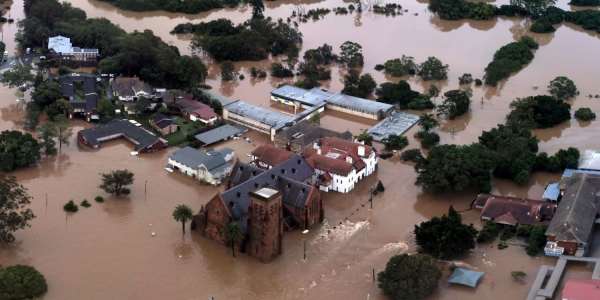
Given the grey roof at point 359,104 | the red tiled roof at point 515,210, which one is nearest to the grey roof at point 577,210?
the red tiled roof at point 515,210

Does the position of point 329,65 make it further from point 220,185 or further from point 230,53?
point 220,185

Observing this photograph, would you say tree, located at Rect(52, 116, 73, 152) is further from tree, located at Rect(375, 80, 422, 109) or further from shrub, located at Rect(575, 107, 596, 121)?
shrub, located at Rect(575, 107, 596, 121)

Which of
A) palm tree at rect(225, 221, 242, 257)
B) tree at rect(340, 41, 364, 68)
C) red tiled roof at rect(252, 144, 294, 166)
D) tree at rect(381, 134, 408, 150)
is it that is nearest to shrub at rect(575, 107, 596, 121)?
tree at rect(381, 134, 408, 150)

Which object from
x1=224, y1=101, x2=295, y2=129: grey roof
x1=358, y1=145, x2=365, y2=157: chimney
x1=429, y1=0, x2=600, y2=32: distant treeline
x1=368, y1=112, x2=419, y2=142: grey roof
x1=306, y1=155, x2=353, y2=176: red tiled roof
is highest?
x1=429, y1=0, x2=600, y2=32: distant treeline

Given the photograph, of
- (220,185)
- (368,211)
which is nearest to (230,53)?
(220,185)

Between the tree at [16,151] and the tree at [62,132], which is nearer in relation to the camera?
→ the tree at [16,151]

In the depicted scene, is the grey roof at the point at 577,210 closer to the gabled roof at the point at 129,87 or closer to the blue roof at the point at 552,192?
the blue roof at the point at 552,192
